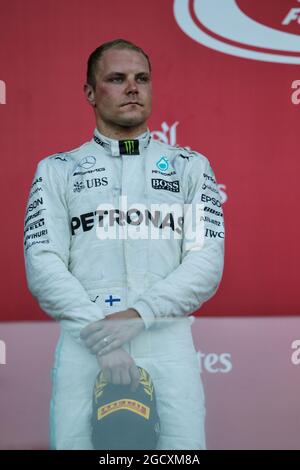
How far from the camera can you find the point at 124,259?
236cm

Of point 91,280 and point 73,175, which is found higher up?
point 73,175

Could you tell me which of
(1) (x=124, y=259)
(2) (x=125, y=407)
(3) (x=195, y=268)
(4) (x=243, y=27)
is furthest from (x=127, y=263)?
(4) (x=243, y=27)

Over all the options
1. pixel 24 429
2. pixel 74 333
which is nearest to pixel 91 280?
pixel 74 333

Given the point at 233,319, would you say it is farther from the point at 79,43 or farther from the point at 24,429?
the point at 79,43

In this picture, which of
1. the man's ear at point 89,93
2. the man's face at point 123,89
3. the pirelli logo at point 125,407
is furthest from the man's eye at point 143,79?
the pirelli logo at point 125,407

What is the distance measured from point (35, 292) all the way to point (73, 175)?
1.10 ft

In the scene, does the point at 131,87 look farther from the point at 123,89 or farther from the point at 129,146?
the point at 129,146

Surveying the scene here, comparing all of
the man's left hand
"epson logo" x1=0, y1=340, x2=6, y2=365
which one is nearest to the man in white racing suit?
the man's left hand

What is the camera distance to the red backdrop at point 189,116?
8.36 feet

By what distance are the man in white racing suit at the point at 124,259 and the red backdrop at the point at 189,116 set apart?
10 cm

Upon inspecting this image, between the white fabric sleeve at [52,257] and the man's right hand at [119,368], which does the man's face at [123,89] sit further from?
the man's right hand at [119,368]

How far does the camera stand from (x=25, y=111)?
2553mm

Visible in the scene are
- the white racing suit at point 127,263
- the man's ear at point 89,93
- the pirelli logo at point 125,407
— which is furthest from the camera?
the man's ear at point 89,93

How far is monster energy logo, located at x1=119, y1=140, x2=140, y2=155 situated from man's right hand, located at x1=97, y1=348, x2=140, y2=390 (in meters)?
0.55
